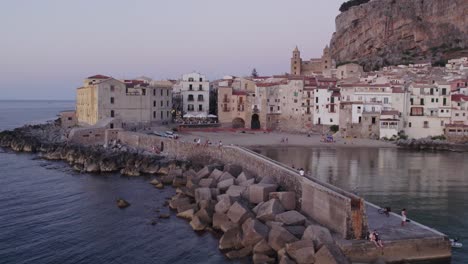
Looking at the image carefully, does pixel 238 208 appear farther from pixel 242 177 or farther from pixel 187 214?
pixel 242 177

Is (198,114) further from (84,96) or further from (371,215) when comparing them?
(371,215)

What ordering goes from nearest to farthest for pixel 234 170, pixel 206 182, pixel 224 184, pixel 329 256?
pixel 329 256 < pixel 224 184 < pixel 206 182 < pixel 234 170

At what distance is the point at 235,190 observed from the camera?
24359 mm

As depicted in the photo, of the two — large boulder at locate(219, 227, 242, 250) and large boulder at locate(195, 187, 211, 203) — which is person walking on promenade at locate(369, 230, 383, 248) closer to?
large boulder at locate(219, 227, 242, 250)

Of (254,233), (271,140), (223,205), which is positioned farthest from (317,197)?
(271,140)

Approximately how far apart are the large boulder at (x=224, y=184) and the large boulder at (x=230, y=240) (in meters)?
6.84

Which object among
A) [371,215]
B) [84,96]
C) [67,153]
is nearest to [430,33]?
[84,96]

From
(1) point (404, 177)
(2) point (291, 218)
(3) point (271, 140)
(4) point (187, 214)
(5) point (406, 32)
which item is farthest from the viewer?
(5) point (406, 32)

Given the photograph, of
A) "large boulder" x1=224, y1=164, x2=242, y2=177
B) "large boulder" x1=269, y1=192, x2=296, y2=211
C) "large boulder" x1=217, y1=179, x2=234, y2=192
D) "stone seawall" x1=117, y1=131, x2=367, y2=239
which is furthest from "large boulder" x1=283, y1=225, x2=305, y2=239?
"large boulder" x1=224, y1=164, x2=242, y2=177

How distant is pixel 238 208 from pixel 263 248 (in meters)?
3.48

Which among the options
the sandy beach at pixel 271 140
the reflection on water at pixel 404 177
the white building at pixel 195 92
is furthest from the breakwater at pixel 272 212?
the white building at pixel 195 92

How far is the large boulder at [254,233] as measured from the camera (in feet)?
59.4

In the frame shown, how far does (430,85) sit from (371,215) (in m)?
41.2

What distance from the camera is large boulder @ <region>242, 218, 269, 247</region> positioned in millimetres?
18094
